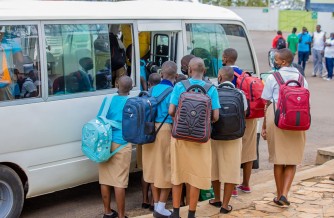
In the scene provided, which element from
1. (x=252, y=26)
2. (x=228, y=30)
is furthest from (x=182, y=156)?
(x=252, y=26)

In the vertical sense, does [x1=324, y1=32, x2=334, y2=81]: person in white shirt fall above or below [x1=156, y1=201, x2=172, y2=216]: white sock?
above

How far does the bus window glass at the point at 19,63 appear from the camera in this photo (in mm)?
5277

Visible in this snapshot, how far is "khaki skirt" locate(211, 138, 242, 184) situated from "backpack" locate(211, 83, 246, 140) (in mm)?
161

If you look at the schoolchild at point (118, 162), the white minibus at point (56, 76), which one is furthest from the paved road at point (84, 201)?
the schoolchild at point (118, 162)

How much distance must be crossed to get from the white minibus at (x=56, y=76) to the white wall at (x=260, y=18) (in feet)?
149

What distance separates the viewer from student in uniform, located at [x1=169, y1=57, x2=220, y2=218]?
16.6 feet

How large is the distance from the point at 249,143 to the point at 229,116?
1.14 m

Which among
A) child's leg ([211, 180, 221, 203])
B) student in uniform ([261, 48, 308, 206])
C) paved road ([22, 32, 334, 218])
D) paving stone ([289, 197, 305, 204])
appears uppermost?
student in uniform ([261, 48, 308, 206])

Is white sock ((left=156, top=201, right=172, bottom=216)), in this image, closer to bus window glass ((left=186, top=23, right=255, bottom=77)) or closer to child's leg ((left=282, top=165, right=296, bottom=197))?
child's leg ((left=282, top=165, right=296, bottom=197))

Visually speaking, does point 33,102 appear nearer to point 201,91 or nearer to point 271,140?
point 201,91

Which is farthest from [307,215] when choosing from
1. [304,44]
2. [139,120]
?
[304,44]

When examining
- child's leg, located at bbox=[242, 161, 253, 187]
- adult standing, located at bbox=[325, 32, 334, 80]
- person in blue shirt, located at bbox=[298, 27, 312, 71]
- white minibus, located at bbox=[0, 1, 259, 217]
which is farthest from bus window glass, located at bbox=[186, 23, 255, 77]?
person in blue shirt, located at bbox=[298, 27, 312, 71]

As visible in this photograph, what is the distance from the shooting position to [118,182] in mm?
5664

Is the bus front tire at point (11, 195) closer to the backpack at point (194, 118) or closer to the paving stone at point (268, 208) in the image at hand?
the backpack at point (194, 118)
